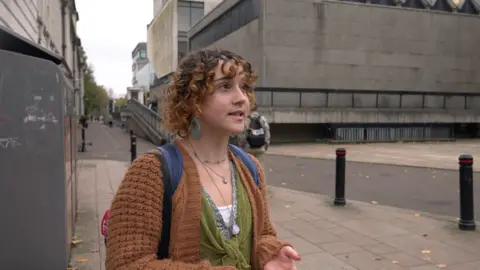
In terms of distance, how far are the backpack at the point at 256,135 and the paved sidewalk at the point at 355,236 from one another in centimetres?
115

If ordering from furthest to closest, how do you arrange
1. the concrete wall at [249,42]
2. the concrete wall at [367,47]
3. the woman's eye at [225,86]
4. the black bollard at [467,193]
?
the concrete wall at [249,42] → the concrete wall at [367,47] → the black bollard at [467,193] → the woman's eye at [225,86]

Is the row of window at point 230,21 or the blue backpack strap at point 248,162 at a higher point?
the row of window at point 230,21

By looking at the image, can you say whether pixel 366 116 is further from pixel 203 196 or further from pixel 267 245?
pixel 203 196

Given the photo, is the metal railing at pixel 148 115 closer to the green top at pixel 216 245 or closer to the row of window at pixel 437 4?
the row of window at pixel 437 4

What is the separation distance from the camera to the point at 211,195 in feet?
5.82

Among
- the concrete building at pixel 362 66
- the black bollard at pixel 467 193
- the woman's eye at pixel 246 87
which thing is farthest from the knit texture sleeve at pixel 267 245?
the concrete building at pixel 362 66

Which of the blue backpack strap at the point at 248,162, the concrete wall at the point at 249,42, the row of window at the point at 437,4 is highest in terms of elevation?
the row of window at the point at 437,4

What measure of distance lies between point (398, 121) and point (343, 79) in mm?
4416

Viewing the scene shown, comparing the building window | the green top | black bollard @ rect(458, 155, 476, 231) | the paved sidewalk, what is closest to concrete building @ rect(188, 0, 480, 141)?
the paved sidewalk

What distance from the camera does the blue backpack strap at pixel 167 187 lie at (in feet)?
5.32

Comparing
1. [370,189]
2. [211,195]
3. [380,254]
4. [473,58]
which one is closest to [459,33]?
[473,58]

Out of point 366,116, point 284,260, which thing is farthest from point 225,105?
point 366,116

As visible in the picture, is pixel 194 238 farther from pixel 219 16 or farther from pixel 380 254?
pixel 219 16

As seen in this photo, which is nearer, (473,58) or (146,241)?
(146,241)
